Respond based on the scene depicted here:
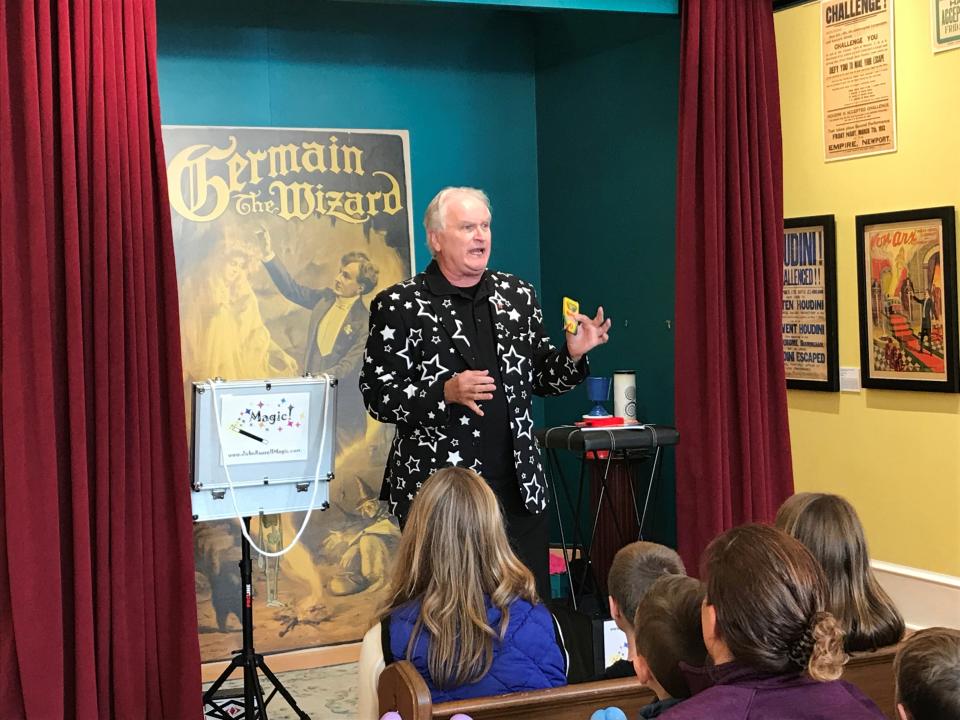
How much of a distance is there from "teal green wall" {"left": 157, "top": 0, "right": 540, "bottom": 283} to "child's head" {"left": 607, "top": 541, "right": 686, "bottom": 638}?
300 cm

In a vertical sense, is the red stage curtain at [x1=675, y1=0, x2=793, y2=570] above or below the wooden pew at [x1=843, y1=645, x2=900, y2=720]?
above

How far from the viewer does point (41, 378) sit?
341cm

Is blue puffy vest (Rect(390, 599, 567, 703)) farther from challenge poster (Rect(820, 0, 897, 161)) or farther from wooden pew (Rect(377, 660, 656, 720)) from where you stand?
challenge poster (Rect(820, 0, 897, 161))

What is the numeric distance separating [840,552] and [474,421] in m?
1.31

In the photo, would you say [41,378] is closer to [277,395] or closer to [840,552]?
[277,395]

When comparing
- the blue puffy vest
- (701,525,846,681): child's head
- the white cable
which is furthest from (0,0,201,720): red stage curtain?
(701,525,846,681): child's head

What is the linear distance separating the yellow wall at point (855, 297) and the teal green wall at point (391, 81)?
4.44ft

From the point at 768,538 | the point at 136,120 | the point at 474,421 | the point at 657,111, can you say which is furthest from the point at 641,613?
the point at 657,111

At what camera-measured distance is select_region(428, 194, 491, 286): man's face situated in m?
3.54

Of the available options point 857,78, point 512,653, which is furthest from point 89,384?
point 857,78

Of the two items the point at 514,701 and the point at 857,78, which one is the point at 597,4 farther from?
the point at 514,701

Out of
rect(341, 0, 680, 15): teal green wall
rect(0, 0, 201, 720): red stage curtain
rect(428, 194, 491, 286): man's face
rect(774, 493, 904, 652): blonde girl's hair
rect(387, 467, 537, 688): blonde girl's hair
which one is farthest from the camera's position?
rect(341, 0, 680, 15): teal green wall

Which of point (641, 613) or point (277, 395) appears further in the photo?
point (277, 395)

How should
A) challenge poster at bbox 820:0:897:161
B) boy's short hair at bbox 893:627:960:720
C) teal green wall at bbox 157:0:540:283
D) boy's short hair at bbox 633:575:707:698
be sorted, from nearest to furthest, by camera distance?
boy's short hair at bbox 893:627:960:720
boy's short hair at bbox 633:575:707:698
challenge poster at bbox 820:0:897:161
teal green wall at bbox 157:0:540:283
